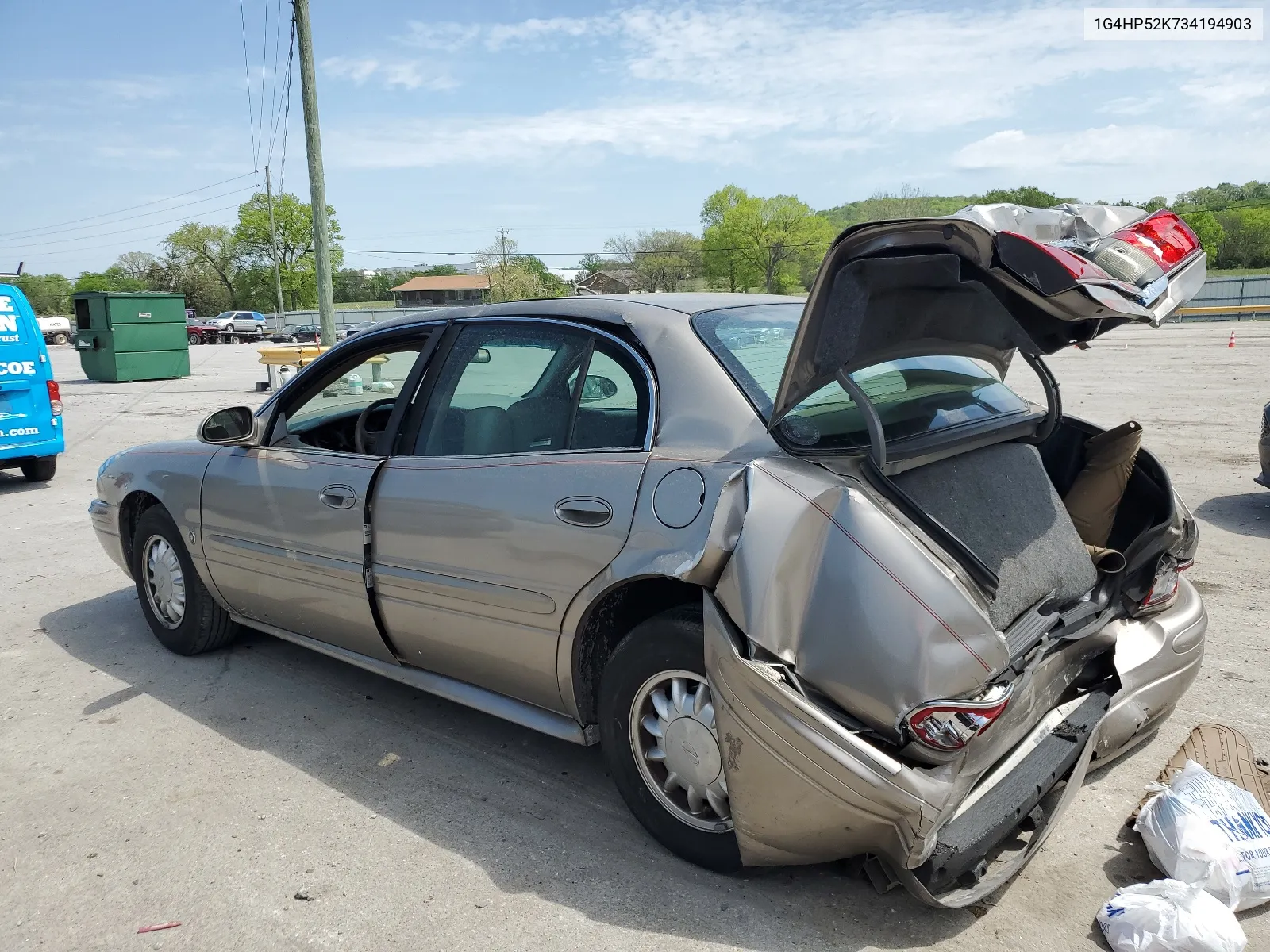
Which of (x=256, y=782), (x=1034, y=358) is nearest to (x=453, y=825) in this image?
(x=256, y=782)

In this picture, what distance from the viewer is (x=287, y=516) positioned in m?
4.14

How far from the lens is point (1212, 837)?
276 cm

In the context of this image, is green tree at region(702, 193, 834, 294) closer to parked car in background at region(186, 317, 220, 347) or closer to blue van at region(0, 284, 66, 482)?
parked car in background at region(186, 317, 220, 347)

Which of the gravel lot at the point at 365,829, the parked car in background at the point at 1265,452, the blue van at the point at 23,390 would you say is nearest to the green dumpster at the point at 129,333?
the blue van at the point at 23,390

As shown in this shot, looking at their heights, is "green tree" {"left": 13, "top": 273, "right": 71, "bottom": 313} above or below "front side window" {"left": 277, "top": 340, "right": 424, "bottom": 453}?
above

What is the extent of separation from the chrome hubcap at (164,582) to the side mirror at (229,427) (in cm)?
76

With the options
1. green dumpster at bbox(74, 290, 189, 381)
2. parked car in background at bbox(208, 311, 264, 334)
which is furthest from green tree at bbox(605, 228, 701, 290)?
green dumpster at bbox(74, 290, 189, 381)

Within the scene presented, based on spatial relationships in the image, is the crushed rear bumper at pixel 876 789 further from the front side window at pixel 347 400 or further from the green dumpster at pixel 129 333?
the green dumpster at pixel 129 333

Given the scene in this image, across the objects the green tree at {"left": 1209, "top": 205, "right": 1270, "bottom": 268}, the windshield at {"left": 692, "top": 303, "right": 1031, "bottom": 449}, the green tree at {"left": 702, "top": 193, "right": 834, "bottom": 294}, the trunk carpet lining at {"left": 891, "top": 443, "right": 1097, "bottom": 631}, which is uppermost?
the green tree at {"left": 702, "top": 193, "right": 834, "bottom": 294}

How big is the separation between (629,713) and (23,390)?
357 inches

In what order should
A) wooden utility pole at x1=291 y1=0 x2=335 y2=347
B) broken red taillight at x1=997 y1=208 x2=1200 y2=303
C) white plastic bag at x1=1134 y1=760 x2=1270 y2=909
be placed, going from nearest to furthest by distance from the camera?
broken red taillight at x1=997 y1=208 x2=1200 y2=303, white plastic bag at x1=1134 y1=760 x2=1270 y2=909, wooden utility pole at x1=291 y1=0 x2=335 y2=347

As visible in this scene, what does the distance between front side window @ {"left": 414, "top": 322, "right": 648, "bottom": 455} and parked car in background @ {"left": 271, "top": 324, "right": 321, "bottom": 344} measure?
49.8 meters

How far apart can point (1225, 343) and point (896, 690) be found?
27553mm

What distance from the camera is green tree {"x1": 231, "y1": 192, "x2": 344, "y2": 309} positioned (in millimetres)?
92312
